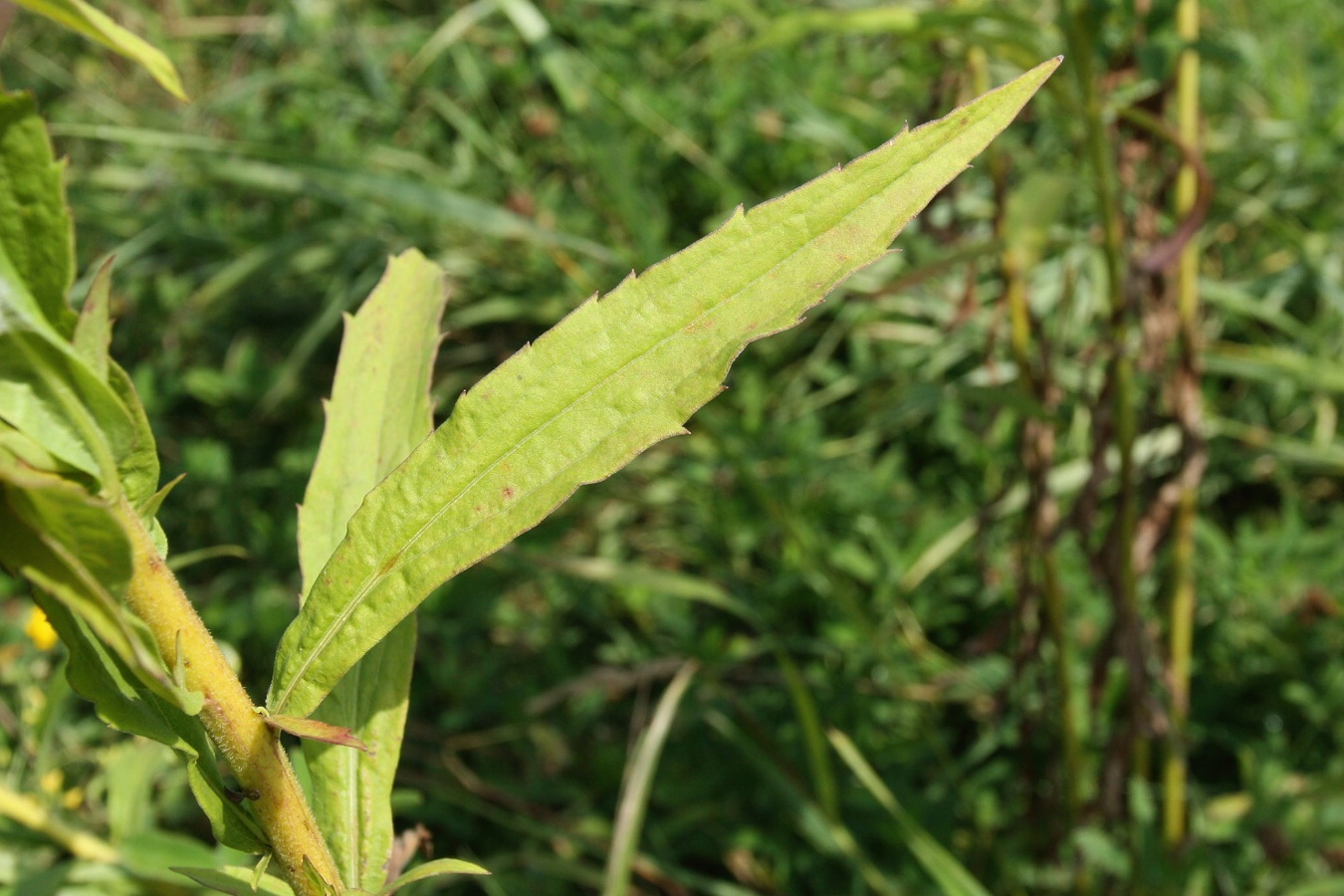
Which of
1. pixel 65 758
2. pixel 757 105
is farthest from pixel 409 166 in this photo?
pixel 65 758

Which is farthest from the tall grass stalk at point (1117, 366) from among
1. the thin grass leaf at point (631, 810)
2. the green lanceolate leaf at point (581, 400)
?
the green lanceolate leaf at point (581, 400)

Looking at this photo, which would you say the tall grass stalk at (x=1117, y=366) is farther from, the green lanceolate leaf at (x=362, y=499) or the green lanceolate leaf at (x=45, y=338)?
the green lanceolate leaf at (x=45, y=338)

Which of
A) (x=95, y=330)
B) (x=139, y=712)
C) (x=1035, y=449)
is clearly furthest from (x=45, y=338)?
(x=1035, y=449)

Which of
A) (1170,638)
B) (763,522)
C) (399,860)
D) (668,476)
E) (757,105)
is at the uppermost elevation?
(757,105)

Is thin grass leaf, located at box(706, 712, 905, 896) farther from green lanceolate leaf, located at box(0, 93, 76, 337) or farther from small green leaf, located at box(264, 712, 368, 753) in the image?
green lanceolate leaf, located at box(0, 93, 76, 337)

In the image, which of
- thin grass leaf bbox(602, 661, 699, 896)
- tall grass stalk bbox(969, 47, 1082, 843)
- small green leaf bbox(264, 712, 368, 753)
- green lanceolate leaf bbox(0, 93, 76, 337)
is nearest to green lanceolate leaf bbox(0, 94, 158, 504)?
green lanceolate leaf bbox(0, 93, 76, 337)

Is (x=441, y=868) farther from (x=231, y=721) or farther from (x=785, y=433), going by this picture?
(x=785, y=433)

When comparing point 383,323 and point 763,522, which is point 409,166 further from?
point 383,323

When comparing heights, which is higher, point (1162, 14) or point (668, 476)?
point (668, 476)
